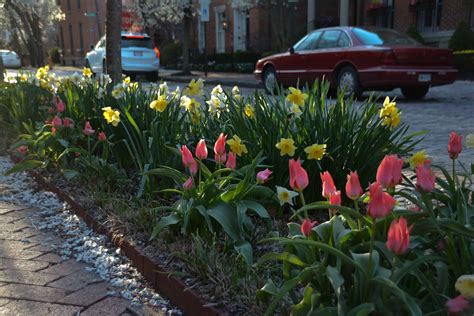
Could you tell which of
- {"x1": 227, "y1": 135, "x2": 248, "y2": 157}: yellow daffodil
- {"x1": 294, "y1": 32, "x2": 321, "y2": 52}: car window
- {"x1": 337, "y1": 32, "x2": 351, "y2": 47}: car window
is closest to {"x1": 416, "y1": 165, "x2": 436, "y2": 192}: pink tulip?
{"x1": 227, "y1": 135, "x2": 248, "y2": 157}: yellow daffodil

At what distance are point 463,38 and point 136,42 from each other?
37.9 ft

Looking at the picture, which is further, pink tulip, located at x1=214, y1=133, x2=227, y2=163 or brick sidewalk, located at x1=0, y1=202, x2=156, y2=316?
pink tulip, located at x1=214, y1=133, x2=227, y2=163

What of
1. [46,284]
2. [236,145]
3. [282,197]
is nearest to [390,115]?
[236,145]

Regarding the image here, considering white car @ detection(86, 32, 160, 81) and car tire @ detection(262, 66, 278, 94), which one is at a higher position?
white car @ detection(86, 32, 160, 81)

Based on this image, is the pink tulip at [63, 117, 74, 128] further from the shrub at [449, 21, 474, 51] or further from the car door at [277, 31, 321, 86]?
the shrub at [449, 21, 474, 51]

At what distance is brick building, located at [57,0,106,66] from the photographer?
4505 cm

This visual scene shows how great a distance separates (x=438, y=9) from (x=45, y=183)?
20.0 metres

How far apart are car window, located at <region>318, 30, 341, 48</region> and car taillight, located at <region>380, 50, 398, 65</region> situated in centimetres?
146

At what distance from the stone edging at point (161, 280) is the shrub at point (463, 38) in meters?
16.9

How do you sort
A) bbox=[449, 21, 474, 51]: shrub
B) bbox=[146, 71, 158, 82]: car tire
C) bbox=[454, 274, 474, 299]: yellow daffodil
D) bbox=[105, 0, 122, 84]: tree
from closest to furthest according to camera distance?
bbox=[454, 274, 474, 299]: yellow daffodil → bbox=[105, 0, 122, 84]: tree → bbox=[449, 21, 474, 51]: shrub → bbox=[146, 71, 158, 82]: car tire

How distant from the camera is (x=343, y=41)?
10.9 metres

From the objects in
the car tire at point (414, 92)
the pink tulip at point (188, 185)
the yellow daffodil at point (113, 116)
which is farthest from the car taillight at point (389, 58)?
the pink tulip at point (188, 185)

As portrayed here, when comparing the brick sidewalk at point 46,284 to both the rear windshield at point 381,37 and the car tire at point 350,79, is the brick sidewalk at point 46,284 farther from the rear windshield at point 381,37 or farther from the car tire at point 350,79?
the rear windshield at point 381,37

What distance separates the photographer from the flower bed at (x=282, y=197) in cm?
169
